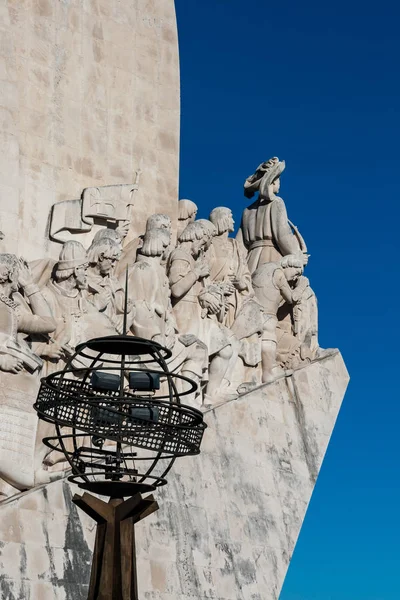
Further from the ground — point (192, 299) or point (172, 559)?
point (192, 299)

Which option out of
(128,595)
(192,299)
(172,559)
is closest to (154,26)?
(192,299)

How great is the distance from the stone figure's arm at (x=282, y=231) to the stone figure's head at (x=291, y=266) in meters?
0.14

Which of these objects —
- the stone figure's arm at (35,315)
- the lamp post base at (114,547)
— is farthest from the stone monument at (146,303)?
the lamp post base at (114,547)

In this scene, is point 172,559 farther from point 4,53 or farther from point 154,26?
point 154,26

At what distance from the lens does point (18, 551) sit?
842cm

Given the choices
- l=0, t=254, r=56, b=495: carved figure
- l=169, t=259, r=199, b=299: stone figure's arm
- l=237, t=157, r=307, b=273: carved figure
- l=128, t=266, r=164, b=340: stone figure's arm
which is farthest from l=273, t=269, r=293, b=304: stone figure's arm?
l=0, t=254, r=56, b=495: carved figure

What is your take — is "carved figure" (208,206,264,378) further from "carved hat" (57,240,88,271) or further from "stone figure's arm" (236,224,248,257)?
"carved hat" (57,240,88,271)

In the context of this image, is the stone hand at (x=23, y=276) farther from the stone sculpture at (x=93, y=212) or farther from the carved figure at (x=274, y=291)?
the carved figure at (x=274, y=291)

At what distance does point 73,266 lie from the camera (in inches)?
400

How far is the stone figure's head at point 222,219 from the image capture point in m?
12.4

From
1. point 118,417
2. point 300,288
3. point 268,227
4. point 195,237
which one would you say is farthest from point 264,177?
point 118,417

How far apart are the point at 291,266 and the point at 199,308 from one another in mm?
1472

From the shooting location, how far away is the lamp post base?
5.50m

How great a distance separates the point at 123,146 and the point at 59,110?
0.89 metres
